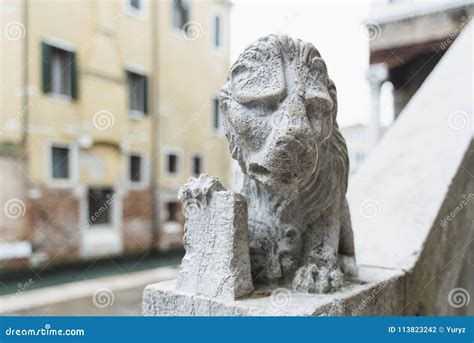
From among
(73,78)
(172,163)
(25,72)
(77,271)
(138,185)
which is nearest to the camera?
(25,72)

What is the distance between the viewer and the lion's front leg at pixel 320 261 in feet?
4.74

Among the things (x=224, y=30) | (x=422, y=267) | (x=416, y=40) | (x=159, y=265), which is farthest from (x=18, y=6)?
(x=422, y=267)

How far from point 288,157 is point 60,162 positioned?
608cm

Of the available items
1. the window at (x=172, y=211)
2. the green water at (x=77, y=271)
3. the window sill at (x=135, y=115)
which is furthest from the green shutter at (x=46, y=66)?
the window at (x=172, y=211)

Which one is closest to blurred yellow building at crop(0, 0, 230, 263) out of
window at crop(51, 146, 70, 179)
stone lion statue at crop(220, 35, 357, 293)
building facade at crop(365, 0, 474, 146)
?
window at crop(51, 146, 70, 179)

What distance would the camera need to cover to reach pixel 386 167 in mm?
3045

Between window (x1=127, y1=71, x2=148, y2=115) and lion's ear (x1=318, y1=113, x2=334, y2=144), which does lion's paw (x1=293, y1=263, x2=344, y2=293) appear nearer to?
lion's ear (x1=318, y1=113, x2=334, y2=144)

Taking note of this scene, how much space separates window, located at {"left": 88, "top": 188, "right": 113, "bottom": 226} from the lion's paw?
573 cm

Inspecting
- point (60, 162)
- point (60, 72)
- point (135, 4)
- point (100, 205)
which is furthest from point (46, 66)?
point (100, 205)

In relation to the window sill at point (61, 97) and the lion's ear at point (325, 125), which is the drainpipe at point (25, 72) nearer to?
the window sill at point (61, 97)

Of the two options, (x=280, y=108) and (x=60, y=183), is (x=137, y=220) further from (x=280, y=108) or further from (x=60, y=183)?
(x=280, y=108)

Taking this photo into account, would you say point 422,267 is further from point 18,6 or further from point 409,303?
point 18,6

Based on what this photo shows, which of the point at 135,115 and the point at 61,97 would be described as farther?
the point at 135,115

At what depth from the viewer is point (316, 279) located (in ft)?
4.78
